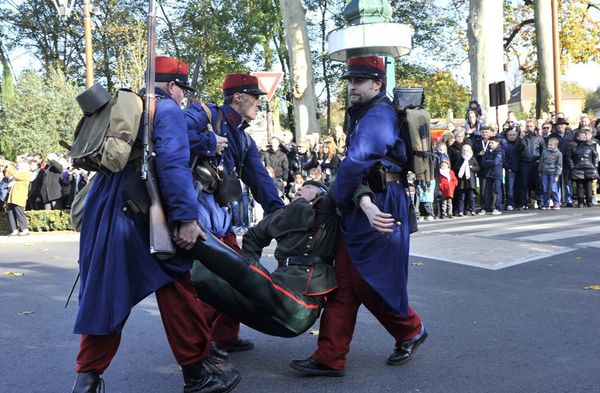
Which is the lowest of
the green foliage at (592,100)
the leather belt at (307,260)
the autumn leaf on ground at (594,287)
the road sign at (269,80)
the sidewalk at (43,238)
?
the sidewalk at (43,238)

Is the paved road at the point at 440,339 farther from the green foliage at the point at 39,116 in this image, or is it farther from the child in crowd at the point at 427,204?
the green foliage at the point at 39,116

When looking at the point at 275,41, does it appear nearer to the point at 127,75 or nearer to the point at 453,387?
the point at 127,75

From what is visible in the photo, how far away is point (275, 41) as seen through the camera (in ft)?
121

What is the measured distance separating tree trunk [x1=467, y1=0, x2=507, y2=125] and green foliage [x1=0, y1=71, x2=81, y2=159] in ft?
78.7

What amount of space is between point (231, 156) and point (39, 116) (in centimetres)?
3581

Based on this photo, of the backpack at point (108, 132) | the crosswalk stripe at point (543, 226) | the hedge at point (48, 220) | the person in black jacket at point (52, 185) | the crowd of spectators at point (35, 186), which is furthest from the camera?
the person in black jacket at point (52, 185)

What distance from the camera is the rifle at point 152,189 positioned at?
3.50 meters

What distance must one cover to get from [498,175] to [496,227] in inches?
141

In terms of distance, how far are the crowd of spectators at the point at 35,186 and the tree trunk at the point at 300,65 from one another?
701 centimetres

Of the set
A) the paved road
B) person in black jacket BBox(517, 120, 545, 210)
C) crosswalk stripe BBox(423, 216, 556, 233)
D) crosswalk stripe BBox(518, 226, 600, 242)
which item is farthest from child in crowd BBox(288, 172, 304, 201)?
the paved road

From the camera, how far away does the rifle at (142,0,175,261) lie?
350 cm

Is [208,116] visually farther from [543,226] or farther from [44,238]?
[44,238]

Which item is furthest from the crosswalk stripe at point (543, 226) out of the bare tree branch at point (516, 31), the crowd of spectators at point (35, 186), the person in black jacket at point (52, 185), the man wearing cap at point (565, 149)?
the bare tree branch at point (516, 31)

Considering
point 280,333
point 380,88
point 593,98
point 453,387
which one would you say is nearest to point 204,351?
point 280,333
